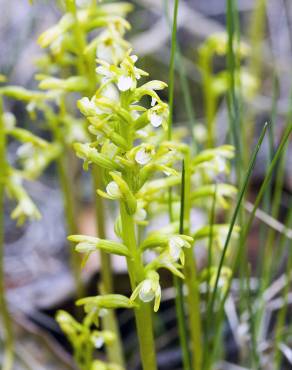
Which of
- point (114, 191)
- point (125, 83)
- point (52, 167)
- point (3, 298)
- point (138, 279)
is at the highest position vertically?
point (125, 83)

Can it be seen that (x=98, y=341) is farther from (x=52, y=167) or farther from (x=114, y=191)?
(x=52, y=167)

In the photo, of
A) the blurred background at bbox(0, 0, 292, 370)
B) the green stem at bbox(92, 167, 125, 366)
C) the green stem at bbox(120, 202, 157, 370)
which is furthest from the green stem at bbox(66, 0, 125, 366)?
the green stem at bbox(120, 202, 157, 370)

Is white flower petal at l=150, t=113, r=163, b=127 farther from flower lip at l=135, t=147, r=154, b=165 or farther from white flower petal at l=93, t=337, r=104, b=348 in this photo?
white flower petal at l=93, t=337, r=104, b=348

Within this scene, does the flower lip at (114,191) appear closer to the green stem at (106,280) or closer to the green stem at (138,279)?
the green stem at (138,279)

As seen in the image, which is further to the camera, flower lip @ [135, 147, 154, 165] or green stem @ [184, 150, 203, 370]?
green stem @ [184, 150, 203, 370]

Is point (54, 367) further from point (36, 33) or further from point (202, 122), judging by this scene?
point (36, 33)

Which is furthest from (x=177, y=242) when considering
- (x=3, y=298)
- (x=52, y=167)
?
(x=52, y=167)

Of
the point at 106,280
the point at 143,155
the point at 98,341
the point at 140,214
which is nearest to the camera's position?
the point at 143,155

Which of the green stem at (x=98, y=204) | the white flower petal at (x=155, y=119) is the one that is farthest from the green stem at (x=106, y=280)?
the white flower petal at (x=155, y=119)

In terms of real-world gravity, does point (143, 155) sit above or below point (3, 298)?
above
